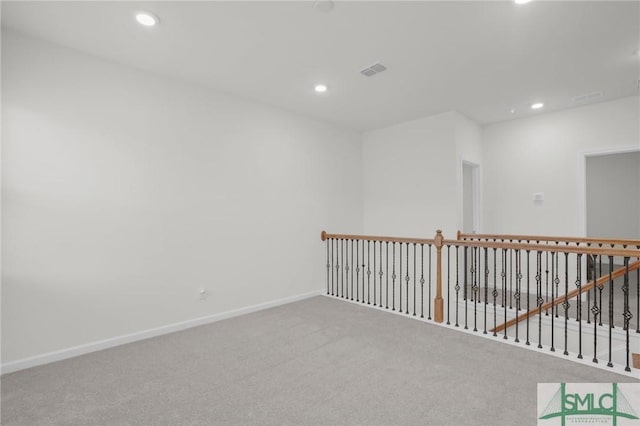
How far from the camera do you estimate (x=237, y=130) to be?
13.4 ft

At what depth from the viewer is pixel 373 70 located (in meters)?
3.40

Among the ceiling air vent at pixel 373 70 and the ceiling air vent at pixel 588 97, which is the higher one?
the ceiling air vent at pixel 588 97

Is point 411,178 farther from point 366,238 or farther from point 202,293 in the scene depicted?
point 202,293

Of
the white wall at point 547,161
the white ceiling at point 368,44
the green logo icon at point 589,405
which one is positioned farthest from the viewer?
the white wall at point 547,161

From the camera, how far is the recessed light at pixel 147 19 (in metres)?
2.45

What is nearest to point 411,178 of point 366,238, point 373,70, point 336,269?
point 366,238

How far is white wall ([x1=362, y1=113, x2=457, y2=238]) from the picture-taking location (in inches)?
189

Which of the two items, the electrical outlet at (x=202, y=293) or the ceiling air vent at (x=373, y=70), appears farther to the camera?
the electrical outlet at (x=202, y=293)

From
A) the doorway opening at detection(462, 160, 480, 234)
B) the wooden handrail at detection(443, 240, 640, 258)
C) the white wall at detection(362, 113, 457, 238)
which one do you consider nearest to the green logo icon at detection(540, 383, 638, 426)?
the wooden handrail at detection(443, 240, 640, 258)

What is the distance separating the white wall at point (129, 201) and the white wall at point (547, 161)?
3383 millimetres

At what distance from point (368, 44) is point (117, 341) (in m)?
3.70

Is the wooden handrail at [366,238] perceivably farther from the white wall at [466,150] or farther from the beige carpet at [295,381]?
the white wall at [466,150]

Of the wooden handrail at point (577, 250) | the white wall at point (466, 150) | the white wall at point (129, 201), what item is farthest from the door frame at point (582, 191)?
the white wall at point (129, 201)

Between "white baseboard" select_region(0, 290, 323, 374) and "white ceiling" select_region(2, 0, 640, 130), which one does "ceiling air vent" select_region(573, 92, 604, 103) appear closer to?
"white ceiling" select_region(2, 0, 640, 130)
